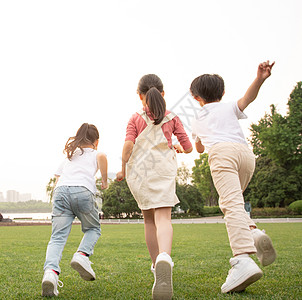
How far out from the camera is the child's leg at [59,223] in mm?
3182

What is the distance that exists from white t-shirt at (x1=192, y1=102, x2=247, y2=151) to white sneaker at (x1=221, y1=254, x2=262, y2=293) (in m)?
0.96

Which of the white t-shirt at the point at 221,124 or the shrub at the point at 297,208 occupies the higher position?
the white t-shirt at the point at 221,124

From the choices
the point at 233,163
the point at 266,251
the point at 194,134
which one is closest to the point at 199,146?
the point at 194,134

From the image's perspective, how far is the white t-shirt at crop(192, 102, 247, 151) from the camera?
3135 millimetres

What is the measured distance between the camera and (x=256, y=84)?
9.57 feet

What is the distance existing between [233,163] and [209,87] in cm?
74

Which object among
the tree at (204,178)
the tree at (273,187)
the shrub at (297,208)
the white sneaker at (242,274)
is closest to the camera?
the white sneaker at (242,274)

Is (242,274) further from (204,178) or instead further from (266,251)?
(204,178)

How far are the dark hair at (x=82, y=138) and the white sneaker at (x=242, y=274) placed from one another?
69.3 inches

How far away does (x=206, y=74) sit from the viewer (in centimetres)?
332

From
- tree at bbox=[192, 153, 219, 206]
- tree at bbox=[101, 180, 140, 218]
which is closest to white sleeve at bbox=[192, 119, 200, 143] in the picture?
tree at bbox=[101, 180, 140, 218]

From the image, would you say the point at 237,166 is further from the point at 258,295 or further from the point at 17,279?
the point at 17,279

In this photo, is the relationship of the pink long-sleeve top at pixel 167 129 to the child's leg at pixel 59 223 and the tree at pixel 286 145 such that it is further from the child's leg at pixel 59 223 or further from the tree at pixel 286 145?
the tree at pixel 286 145

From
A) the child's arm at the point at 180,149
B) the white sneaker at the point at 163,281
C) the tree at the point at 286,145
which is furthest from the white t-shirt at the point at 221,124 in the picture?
the tree at the point at 286,145
